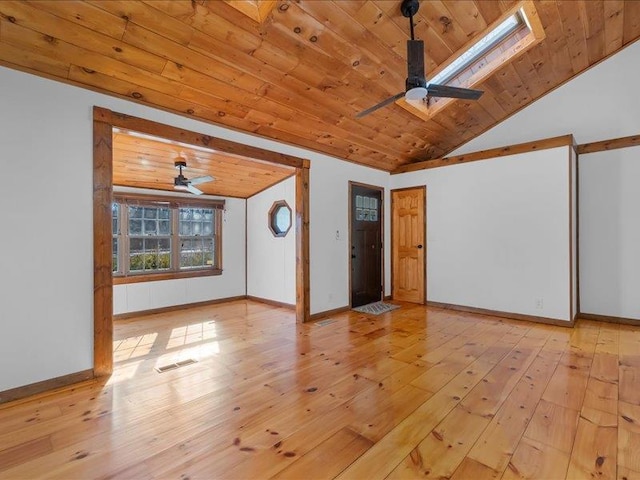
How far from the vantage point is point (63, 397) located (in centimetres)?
235

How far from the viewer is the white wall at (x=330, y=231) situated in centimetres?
466

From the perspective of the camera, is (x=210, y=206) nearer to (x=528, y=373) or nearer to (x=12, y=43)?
(x=12, y=43)

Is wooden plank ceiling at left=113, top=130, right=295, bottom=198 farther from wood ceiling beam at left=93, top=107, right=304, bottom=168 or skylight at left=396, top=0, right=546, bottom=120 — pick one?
A: skylight at left=396, top=0, right=546, bottom=120

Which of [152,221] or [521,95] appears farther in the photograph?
[152,221]

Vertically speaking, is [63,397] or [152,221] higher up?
[152,221]

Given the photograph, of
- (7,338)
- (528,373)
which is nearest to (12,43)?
(7,338)

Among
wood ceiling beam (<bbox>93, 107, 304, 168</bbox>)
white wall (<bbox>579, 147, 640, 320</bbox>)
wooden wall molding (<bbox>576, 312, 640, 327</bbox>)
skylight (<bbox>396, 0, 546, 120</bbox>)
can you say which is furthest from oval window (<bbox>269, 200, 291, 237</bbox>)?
wooden wall molding (<bbox>576, 312, 640, 327</bbox>)

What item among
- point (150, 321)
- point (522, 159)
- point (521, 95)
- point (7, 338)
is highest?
point (521, 95)

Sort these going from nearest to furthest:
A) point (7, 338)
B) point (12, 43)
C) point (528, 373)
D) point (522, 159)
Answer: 1. point (12, 43)
2. point (7, 338)
3. point (528, 373)
4. point (522, 159)

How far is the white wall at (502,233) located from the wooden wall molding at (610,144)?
0.72 meters

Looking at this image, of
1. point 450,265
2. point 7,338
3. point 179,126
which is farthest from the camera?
point 450,265

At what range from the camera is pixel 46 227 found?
8.07 feet

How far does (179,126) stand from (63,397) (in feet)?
8.24

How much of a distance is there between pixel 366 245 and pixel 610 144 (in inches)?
146
